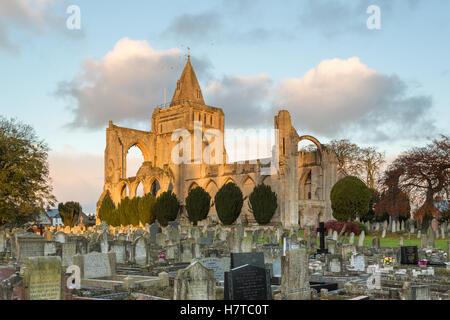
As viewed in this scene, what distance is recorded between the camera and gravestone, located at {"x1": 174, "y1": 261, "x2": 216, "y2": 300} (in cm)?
792

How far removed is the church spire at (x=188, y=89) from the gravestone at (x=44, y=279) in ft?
197

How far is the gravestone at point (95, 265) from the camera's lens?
11.4 m

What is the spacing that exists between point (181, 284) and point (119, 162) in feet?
192

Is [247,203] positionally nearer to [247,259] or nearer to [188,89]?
[188,89]

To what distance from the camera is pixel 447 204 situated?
1396 inches

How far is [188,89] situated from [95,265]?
57647 millimetres

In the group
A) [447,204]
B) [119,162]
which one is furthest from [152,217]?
[447,204]

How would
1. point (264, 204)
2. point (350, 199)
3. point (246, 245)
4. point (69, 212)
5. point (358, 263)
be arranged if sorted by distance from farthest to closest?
point (69, 212) → point (264, 204) → point (350, 199) → point (246, 245) → point (358, 263)

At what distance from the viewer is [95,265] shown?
11547mm

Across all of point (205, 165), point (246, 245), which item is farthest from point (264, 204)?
point (246, 245)

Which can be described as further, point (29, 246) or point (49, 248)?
point (49, 248)

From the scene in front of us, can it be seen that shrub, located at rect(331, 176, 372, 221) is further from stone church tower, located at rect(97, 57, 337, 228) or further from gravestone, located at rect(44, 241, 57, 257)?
gravestone, located at rect(44, 241, 57, 257)

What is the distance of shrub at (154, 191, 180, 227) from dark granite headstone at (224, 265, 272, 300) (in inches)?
1621

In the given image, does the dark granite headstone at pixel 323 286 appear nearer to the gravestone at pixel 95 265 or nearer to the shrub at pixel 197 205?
the gravestone at pixel 95 265
